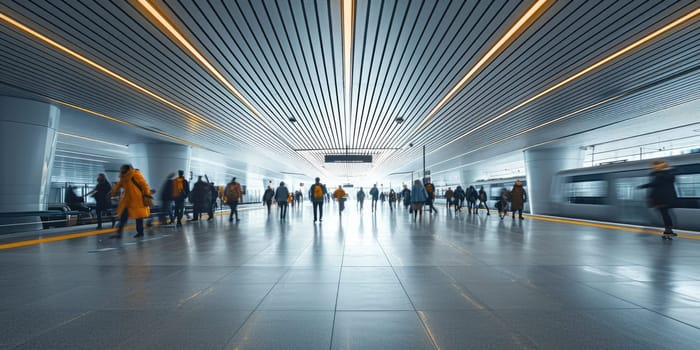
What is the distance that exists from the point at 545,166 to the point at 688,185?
1031 cm

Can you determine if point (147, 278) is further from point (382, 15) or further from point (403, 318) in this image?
point (382, 15)

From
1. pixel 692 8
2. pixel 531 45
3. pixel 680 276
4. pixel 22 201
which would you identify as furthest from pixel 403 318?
pixel 22 201

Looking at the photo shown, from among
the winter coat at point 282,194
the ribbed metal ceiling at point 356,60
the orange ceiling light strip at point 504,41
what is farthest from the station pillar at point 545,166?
the winter coat at point 282,194

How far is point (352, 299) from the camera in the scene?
3334mm

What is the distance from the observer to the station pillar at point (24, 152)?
373 inches

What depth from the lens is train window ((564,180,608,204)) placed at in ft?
45.1

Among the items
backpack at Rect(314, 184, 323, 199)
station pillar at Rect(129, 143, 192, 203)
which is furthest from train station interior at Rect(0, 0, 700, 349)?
backpack at Rect(314, 184, 323, 199)

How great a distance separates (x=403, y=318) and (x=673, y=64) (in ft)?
32.5

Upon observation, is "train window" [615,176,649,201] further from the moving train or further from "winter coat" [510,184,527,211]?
"winter coat" [510,184,527,211]

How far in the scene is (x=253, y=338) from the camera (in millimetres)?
2467

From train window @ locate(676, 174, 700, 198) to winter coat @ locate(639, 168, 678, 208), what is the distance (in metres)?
4.55

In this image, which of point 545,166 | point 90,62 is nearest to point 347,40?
point 90,62

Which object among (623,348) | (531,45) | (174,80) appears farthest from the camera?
(174,80)

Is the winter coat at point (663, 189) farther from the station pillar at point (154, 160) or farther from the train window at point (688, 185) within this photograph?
the station pillar at point (154, 160)
